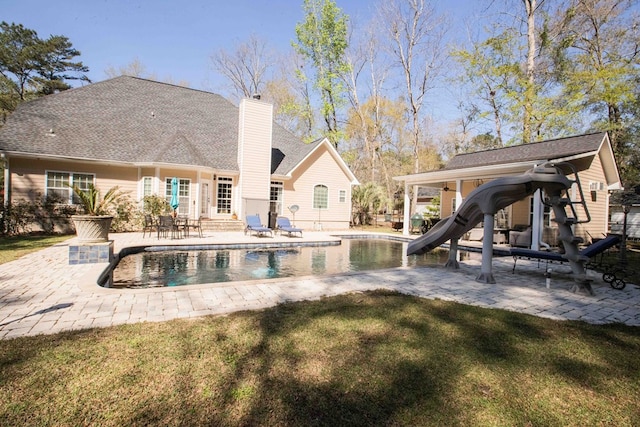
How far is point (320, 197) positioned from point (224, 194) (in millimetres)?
5865

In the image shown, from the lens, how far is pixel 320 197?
20.5 meters

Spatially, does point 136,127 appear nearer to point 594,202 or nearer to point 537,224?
point 537,224

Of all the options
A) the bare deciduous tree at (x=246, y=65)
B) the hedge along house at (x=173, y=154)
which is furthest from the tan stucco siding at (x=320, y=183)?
the bare deciduous tree at (x=246, y=65)

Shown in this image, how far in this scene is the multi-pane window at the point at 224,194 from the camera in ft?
59.2

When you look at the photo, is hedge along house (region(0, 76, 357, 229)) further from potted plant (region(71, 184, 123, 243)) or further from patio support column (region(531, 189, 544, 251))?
patio support column (region(531, 189, 544, 251))

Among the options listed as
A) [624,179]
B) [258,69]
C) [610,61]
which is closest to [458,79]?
[610,61]

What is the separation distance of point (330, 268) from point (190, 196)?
1005cm

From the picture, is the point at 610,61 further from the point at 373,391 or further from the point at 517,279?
the point at 373,391

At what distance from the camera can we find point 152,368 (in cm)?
293

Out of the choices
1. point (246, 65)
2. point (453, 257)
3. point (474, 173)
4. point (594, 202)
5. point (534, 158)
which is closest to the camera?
point (453, 257)

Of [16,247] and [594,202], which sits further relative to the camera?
[594,202]

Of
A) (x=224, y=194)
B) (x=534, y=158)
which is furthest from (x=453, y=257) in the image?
(x=224, y=194)

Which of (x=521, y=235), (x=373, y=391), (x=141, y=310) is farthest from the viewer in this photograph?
(x=521, y=235)

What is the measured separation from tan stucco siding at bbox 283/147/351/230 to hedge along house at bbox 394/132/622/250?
4625 mm
